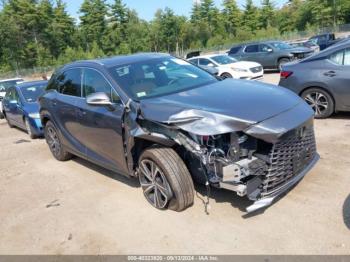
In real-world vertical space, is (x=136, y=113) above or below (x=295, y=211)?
above

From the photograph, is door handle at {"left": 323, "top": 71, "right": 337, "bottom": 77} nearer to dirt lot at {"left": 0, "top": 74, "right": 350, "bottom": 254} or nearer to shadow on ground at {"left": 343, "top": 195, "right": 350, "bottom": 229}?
dirt lot at {"left": 0, "top": 74, "right": 350, "bottom": 254}

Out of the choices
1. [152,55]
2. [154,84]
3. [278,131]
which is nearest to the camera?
[278,131]

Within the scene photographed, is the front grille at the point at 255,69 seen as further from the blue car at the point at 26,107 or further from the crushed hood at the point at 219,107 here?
the crushed hood at the point at 219,107

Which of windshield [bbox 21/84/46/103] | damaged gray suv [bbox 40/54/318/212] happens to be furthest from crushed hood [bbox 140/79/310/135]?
windshield [bbox 21/84/46/103]

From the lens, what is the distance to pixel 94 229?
4344mm

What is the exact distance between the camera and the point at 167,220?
429 cm

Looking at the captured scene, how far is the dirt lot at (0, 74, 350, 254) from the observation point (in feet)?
12.1

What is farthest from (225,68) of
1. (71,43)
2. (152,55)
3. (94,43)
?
(71,43)

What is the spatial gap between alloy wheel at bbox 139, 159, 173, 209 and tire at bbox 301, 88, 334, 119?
4563mm

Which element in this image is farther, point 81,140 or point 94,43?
point 94,43

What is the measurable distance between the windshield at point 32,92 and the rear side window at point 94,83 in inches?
210

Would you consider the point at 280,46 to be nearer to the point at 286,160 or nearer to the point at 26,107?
the point at 26,107

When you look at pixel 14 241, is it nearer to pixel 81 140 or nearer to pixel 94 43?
pixel 81 140

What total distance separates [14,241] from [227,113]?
2.86 metres
